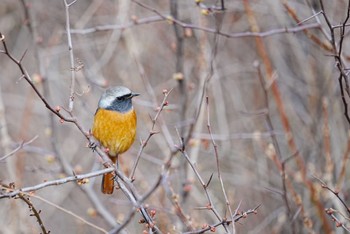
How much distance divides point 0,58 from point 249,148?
436 centimetres

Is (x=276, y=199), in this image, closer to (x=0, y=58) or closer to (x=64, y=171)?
(x=64, y=171)

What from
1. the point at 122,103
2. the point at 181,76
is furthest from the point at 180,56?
the point at 122,103

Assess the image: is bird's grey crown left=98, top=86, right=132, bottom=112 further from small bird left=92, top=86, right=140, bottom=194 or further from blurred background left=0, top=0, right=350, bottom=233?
blurred background left=0, top=0, right=350, bottom=233

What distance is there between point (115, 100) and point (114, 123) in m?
0.17

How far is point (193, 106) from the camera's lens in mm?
6109

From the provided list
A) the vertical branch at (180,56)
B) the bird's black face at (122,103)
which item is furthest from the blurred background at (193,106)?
the bird's black face at (122,103)

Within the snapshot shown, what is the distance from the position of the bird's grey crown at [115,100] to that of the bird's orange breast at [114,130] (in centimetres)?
4

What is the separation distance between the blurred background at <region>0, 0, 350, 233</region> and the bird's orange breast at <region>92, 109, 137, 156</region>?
0.99 feet

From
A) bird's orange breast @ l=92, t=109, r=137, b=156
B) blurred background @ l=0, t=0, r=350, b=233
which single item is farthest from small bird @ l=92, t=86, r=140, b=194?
blurred background @ l=0, t=0, r=350, b=233

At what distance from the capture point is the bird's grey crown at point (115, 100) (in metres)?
4.06

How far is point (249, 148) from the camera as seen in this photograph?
6.82 metres

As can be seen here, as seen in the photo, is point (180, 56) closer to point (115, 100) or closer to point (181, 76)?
point (181, 76)

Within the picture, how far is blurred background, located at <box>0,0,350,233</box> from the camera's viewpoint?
4660 mm

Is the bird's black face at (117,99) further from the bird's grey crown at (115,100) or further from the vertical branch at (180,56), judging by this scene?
the vertical branch at (180,56)
